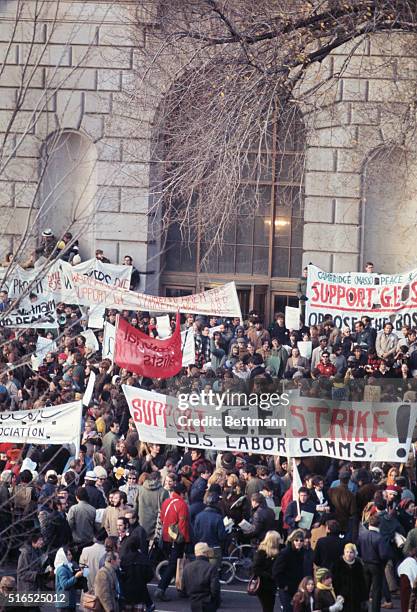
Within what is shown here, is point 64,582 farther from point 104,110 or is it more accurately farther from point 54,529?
point 104,110

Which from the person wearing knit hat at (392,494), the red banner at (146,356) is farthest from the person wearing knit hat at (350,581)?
the red banner at (146,356)

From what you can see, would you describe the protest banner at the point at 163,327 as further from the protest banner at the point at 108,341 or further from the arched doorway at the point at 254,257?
the arched doorway at the point at 254,257

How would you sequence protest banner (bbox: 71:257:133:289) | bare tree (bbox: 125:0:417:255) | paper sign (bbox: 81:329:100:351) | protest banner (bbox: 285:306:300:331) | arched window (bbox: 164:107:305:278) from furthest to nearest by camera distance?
arched window (bbox: 164:107:305:278)
protest banner (bbox: 71:257:133:289)
protest banner (bbox: 285:306:300:331)
paper sign (bbox: 81:329:100:351)
bare tree (bbox: 125:0:417:255)

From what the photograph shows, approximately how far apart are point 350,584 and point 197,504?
Result: 9.87ft

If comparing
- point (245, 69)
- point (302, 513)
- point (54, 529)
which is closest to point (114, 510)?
point (54, 529)

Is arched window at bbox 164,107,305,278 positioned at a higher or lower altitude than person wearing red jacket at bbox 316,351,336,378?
higher

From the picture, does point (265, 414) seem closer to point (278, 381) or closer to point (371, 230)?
point (278, 381)

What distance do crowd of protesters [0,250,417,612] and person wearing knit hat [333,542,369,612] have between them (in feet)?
0.04

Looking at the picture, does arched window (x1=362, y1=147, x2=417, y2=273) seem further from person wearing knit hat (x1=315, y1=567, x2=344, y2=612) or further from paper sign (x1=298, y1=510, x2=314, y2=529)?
person wearing knit hat (x1=315, y1=567, x2=344, y2=612)

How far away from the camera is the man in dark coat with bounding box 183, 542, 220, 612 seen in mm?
15414

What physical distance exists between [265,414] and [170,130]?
320 inches

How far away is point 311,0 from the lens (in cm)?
2191

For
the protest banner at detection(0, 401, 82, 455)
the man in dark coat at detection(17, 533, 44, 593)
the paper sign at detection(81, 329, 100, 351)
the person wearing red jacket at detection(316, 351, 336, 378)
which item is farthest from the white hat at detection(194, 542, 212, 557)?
the paper sign at detection(81, 329, 100, 351)

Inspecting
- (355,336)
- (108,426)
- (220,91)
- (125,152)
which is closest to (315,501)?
(108,426)
